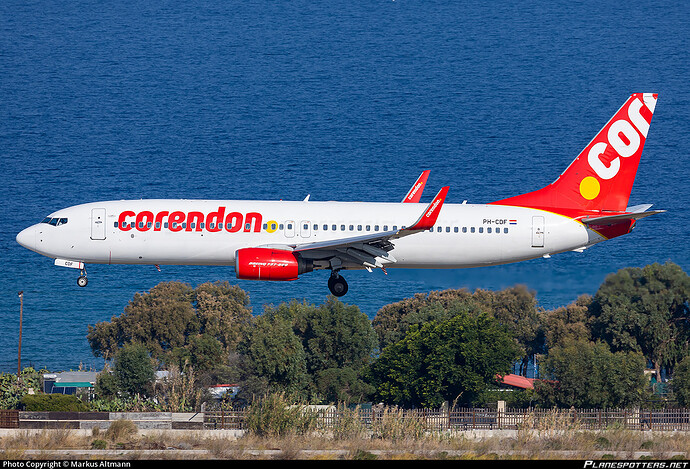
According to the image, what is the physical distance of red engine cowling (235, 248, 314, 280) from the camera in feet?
142

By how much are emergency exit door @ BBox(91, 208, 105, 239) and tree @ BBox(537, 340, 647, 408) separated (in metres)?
43.7

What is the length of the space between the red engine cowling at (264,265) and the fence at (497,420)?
276 inches

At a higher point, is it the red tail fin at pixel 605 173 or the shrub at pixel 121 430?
the red tail fin at pixel 605 173

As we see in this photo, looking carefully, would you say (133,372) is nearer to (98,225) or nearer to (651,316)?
(98,225)

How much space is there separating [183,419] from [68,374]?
61.8 meters

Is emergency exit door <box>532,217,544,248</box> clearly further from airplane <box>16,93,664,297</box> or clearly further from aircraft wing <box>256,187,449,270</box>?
aircraft wing <box>256,187,449,270</box>

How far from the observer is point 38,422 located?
47.1 metres

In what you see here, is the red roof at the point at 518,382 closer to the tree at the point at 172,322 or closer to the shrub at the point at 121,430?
the tree at the point at 172,322

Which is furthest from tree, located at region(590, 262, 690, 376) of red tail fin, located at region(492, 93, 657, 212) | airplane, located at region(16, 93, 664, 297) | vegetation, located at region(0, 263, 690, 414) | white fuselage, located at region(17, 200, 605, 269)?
white fuselage, located at region(17, 200, 605, 269)

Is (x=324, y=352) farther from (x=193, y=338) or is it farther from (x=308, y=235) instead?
(x=308, y=235)

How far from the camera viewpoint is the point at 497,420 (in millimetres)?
53156

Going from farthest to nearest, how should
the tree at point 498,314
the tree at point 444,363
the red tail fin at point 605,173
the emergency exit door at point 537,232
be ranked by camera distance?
1. the tree at point 498,314
2. the tree at point 444,363
3. the red tail fin at point 605,173
4. the emergency exit door at point 537,232

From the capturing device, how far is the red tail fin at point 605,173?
161ft

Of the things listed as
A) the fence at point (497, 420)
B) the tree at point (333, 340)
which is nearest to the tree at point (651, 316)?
the tree at point (333, 340)
